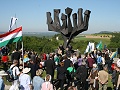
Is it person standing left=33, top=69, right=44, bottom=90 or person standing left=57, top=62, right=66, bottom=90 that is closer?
person standing left=33, top=69, right=44, bottom=90

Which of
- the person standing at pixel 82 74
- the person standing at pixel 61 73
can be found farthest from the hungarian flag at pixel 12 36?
the person standing at pixel 82 74

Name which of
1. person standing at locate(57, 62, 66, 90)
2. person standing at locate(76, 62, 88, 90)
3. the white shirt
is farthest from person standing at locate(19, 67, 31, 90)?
person standing at locate(76, 62, 88, 90)

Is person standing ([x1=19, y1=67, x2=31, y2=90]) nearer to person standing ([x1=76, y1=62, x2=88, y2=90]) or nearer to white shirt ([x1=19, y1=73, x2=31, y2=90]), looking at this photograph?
white shirt ([x1=19, y1=73, x2=31, y2=90])

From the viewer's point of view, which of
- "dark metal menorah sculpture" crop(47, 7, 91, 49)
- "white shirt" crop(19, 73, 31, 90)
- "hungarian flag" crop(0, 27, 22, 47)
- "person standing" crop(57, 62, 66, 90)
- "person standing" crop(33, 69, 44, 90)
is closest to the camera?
"person standing" crop(33, 69, 44, 90)

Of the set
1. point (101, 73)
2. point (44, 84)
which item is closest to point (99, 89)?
point (101, 73)

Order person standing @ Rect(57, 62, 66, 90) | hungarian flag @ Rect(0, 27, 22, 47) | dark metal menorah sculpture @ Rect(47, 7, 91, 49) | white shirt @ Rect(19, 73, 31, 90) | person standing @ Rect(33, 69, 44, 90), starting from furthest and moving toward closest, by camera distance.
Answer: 1. dark metal menorah sculpture @ Rect(47, 7, 91, 49)
2. person standing @ Rect(57, 62, 66, 90)
3. hungarian flag @ Rect(0, 27, 22, 47)
4. white shirt @ Rect(19, 73, 31, 90)
5. person standing @ Rect(33, 69, 44, 90)

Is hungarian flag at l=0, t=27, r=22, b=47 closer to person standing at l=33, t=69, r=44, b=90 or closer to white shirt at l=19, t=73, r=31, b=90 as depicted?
white shirt at l=19, t=73, r=31, b=90

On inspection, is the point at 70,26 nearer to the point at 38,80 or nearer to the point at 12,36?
the point at 12,36

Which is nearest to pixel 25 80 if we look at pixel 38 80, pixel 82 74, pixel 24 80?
pixel 24 80

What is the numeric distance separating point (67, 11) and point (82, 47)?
1290 cm

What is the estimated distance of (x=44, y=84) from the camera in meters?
7.95

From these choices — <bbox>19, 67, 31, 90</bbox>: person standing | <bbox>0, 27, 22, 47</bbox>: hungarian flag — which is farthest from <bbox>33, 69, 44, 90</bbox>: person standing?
<bbox>0, 27, 22, 47</bbox>: hungarian flag

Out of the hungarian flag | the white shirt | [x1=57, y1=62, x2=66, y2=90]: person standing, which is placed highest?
the hungarian flag

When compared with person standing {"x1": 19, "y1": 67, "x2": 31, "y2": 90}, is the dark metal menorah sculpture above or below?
above
